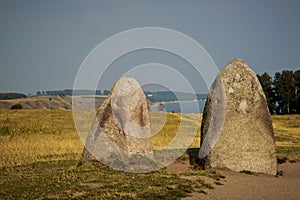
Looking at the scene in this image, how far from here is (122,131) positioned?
55.0 ft

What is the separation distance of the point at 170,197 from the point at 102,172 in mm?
4997

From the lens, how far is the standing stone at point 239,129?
49.7 ft

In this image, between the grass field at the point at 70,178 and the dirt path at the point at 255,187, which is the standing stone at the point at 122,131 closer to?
the grass field at the point at 70,178

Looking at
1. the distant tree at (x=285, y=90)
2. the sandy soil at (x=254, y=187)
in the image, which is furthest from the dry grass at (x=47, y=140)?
the distant tree at (x=285, y=90)

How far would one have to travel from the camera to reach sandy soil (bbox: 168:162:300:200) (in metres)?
11.1

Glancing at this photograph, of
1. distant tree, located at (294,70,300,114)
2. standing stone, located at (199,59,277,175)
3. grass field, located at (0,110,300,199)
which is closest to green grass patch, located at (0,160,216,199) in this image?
grass field, located at (0,110,300,199)

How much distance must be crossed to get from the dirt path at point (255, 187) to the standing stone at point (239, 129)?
2.15 ft

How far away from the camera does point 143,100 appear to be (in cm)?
1783

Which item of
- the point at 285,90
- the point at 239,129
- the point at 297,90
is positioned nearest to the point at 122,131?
the point at 239,129

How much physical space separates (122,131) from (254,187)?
6.93 meters

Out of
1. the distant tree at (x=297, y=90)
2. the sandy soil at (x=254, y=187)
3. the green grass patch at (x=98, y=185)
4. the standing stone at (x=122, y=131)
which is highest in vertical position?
the distant tree at (x=297, y=90)

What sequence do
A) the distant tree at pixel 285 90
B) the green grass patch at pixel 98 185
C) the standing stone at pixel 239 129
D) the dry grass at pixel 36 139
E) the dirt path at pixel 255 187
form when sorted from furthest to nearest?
the distant tree at pixel 285 90 → the dry grass at pixel 36 139 → the standing stone at pixel 239 129 → the dirt path at pixel 255 187 → the green grass patch at pixel 98 185

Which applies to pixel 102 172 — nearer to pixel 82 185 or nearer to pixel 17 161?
pixel 82 185

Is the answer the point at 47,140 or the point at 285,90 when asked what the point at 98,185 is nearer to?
the point at 47,140
